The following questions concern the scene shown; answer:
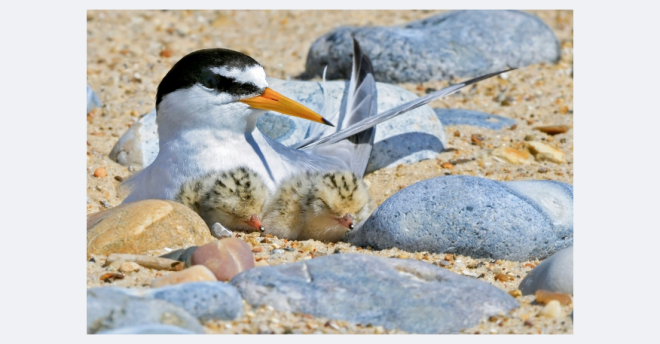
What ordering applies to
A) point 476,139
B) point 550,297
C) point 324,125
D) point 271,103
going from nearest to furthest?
point 550,297
point 271,103
point 324,125
point 476,139

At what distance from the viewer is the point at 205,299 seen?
312 centimetres

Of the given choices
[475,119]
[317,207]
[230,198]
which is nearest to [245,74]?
[230,198]

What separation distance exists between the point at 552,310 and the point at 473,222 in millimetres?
910

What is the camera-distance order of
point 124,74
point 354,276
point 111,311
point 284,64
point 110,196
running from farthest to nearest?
1. point 284,64
2. point 124,74
3. point 110,196
4. point 354,276
5. point 111,311

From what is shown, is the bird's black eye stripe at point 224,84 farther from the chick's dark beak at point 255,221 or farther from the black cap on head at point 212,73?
the chick's dark beak at point 255,221

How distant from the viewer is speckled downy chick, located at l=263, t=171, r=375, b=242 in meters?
4.27

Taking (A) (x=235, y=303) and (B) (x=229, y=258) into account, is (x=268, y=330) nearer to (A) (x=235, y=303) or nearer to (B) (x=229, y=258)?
(A) (x=235, y=303)

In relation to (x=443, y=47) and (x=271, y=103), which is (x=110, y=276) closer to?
(x=271, y=103)

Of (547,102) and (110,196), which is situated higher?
(547,102)

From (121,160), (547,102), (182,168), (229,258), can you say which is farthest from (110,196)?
(547,102)

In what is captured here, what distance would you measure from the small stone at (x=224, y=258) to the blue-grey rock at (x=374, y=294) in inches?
6.9

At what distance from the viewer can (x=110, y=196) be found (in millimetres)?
5309

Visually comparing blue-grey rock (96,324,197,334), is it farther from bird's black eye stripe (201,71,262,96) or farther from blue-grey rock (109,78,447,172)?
blue-grey rock (109,78,447,172)

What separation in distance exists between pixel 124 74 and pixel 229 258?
4302mm
